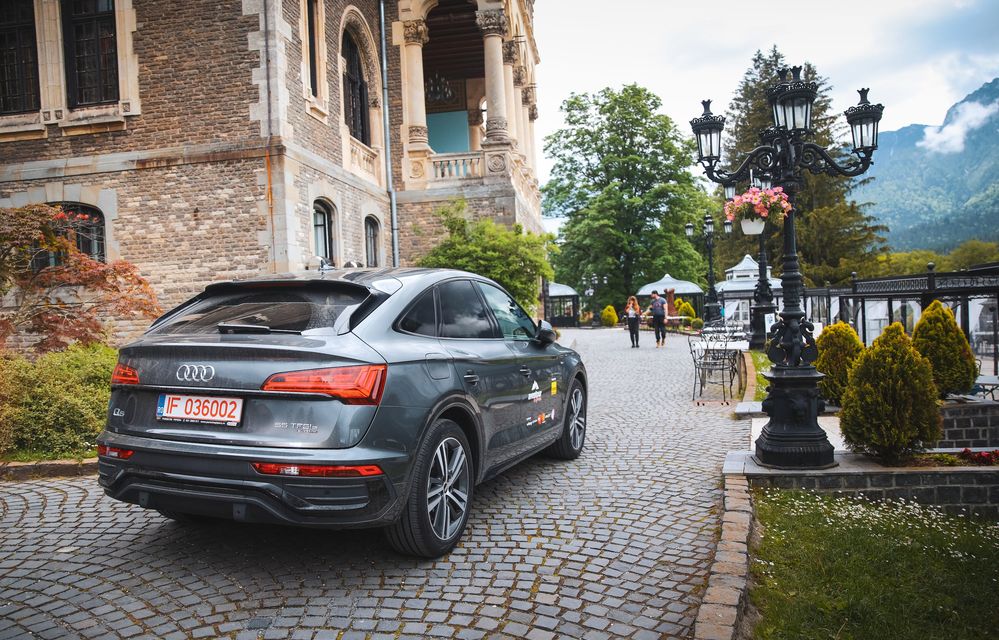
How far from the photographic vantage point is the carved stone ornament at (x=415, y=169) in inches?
827

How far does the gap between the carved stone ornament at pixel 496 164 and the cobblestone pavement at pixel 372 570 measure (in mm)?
15690

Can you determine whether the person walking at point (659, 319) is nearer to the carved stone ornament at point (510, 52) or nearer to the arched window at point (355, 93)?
the arched window at point (355, 93)

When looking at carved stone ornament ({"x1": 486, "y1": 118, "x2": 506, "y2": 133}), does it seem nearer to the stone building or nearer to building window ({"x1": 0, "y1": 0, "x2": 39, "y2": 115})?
the stone building

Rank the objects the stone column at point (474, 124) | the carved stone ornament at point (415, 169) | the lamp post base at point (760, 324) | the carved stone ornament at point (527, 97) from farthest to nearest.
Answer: the carved stone ornament at point (527, 97)
the stone column at point (474, 124)
the carved stone ornament at point (415, 169)
the lamp post base at point (760, 324)

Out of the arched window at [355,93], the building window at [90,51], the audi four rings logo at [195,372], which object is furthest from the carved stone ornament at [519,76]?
the audi four rings logo at [195,372]

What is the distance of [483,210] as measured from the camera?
20609mm

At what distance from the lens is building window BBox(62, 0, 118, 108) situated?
1476cm

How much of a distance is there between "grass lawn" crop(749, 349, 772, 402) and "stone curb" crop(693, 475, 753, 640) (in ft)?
12.4

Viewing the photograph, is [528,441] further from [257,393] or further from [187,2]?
[187,2]

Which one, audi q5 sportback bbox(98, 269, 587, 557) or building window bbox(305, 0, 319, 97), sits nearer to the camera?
audi q5 sportback bbox(98, 269, 587, 557)

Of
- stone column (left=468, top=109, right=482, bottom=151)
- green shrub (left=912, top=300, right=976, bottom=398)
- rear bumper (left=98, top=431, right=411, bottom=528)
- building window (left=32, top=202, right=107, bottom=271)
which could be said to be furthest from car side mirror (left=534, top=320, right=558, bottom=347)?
stone column (left=468, top=109, right=482, bottom=151)

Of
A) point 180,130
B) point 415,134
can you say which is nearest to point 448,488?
point 180,130

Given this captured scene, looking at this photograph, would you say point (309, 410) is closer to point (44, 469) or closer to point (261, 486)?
point (261, 486)

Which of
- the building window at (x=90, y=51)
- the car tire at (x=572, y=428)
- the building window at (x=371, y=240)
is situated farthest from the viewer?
the building window at (x=371, y=240)
